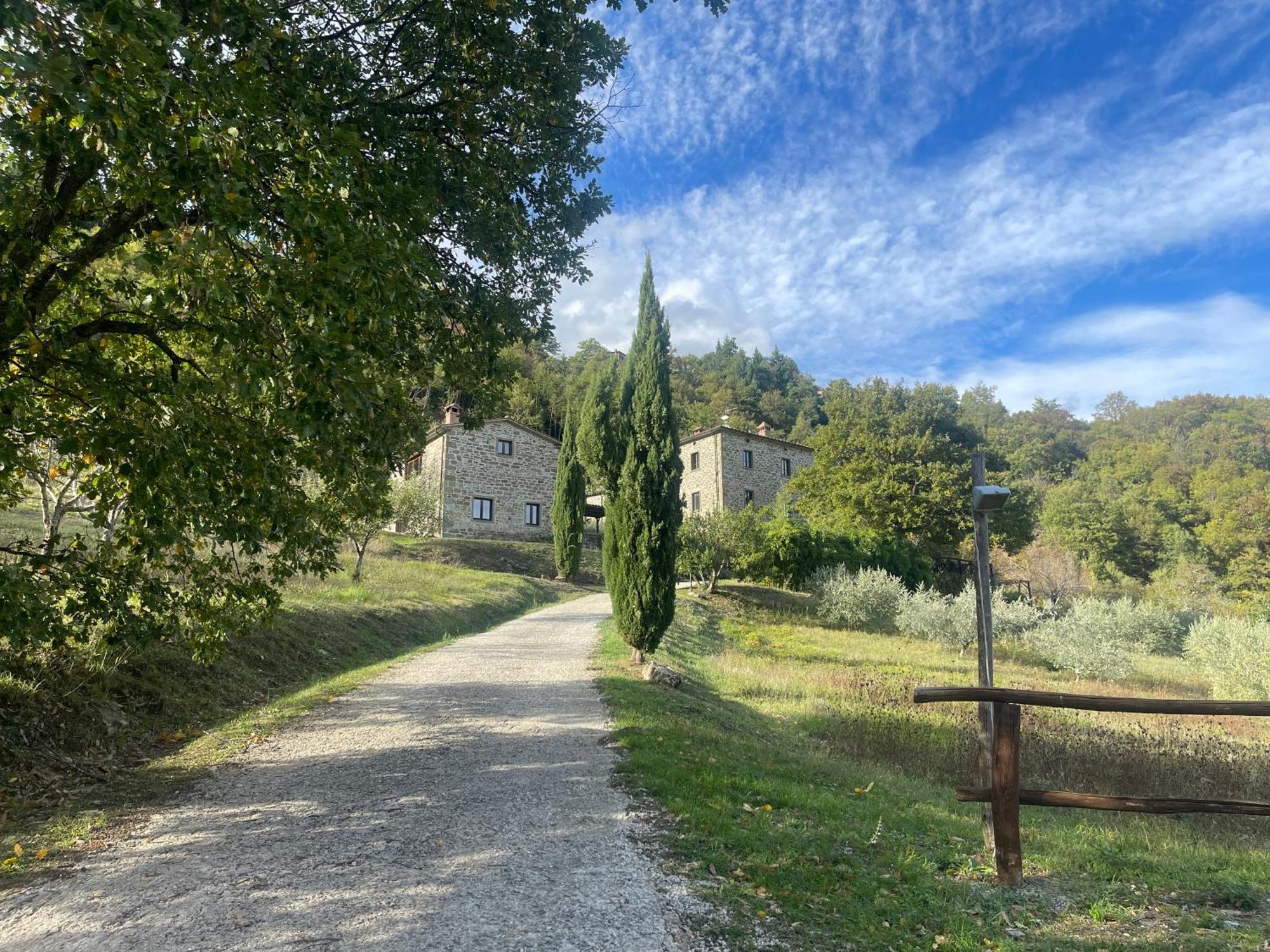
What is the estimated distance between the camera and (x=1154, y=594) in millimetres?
43312

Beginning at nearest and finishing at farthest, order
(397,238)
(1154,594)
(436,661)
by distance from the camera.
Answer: (397,238)
(436,661)
(1154,594)

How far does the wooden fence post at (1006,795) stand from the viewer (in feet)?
16.0

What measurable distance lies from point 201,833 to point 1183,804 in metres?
6.86

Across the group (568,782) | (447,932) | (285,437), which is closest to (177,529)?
(285,437)

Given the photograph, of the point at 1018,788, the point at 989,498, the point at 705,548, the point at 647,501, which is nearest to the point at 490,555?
the point at 705,548

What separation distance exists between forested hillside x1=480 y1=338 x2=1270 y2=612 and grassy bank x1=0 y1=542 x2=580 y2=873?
31.0 ft

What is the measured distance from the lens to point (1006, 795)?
16.1 ft

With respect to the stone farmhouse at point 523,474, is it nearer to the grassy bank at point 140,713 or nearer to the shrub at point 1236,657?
the grassy bank at point 140,713

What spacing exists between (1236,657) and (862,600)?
12.2 m

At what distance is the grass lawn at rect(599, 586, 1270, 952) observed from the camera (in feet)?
13.5

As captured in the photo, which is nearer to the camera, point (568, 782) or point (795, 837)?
point (795, 837)

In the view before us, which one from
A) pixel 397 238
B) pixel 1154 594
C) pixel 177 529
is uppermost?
pixel 397 238

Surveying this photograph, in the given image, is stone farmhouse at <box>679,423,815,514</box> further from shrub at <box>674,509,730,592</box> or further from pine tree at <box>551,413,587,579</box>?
shrub at <box>674,509,730,592</box>

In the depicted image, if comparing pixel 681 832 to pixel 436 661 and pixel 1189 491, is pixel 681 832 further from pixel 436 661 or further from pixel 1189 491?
pixel 1189 491
